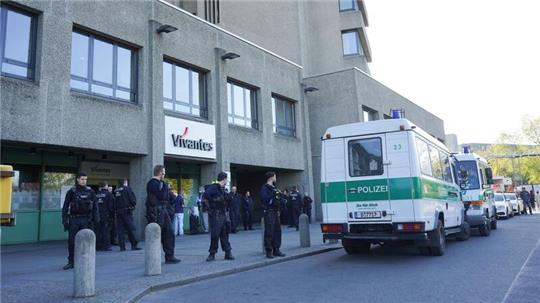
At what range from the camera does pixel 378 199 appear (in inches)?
377

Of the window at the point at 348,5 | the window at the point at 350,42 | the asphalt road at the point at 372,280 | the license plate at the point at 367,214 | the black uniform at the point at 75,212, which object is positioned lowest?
the asphalt road at the point at 372,280

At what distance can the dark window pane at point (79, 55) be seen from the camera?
550 inches

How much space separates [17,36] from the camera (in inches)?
493

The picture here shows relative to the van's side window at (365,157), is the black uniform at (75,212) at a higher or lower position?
lower

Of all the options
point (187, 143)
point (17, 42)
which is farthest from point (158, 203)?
point (187, 143)

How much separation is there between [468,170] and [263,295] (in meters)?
11.6

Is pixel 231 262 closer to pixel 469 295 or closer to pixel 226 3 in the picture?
pixel 469 295

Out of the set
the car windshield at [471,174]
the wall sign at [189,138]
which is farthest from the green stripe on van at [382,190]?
the wall sign at [189,138]

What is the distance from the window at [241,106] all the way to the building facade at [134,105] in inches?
2.4

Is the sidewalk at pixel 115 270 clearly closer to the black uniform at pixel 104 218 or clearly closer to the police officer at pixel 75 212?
the black uniform at pixel 104 218

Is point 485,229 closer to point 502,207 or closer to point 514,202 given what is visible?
point 502,207

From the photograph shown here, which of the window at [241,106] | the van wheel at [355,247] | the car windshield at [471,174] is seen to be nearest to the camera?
the van wheel at [355,247]

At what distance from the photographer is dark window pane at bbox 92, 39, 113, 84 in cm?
1477

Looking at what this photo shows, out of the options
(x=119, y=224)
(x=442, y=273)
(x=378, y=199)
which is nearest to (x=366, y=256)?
(x=378, y=199)
